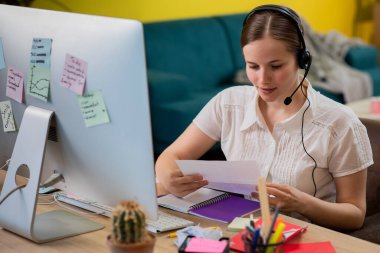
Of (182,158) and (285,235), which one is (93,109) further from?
(182,158)

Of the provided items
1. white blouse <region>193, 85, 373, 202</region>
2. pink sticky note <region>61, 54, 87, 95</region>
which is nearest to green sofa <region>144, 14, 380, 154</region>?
white blouse <region>193, 85, 373, 202</region>

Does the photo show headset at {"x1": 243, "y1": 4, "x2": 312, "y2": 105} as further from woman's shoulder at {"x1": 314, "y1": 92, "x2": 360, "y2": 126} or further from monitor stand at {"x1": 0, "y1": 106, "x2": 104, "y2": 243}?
monitor stand at {"x1": 0, "y1": 106, "x2": 104, "y2": 243}

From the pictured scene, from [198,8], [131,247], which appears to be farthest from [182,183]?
[198,8]

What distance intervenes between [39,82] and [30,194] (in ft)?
0.80

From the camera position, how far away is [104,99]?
1323 mm

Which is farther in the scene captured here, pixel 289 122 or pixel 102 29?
pixel 289 122

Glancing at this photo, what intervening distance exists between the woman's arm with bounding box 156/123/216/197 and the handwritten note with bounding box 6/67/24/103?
0.43m

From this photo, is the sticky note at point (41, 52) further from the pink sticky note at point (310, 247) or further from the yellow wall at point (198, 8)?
the yellow wall at point (198, 8)

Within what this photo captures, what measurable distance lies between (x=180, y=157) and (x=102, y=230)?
507 millimetres

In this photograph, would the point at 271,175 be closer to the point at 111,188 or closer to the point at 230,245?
the point at 230,245

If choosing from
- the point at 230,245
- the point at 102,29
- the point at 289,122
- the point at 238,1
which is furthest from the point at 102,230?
the point at 238,1

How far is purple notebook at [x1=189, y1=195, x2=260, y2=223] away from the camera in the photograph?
62.5 inches

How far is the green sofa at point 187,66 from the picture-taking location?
389 centimetres

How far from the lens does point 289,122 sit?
5.94ft
